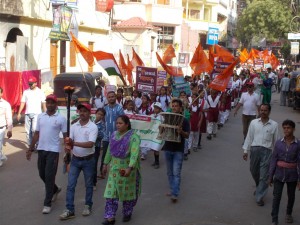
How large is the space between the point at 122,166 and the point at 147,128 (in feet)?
13.5

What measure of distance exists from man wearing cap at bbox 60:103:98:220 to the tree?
41.6 m

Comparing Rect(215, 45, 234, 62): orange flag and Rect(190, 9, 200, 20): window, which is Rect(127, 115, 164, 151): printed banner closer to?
Rect(215, 45, 234, 62): orange flag

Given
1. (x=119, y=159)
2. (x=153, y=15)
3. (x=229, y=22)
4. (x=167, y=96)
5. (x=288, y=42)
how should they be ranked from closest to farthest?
(x=119, y=159), (x=167, y=96), (x=153, y=15), (x=288, y=42), (x=229, y=22)

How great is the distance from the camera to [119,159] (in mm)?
6434

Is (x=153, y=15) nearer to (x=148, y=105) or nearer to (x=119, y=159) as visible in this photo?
(x=148, y=105)

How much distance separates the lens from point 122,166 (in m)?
6.44

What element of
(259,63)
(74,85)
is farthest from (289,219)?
(259,63)

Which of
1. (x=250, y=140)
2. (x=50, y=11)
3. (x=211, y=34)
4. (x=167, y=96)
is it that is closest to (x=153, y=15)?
(x=211, y=34)

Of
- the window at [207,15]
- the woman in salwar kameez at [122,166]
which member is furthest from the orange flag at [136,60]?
the window at [207,15]

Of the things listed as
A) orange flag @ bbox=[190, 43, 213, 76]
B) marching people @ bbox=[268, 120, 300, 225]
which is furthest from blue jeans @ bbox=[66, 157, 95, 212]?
orange flag @ bbox=[190, 43, 213, 76]

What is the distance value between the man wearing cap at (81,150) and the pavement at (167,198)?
320 mm

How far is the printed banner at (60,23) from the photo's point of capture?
1756cm

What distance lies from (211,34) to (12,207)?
24218 millimetres

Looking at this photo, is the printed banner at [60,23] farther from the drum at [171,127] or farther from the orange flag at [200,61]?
the drum at [171,127]
